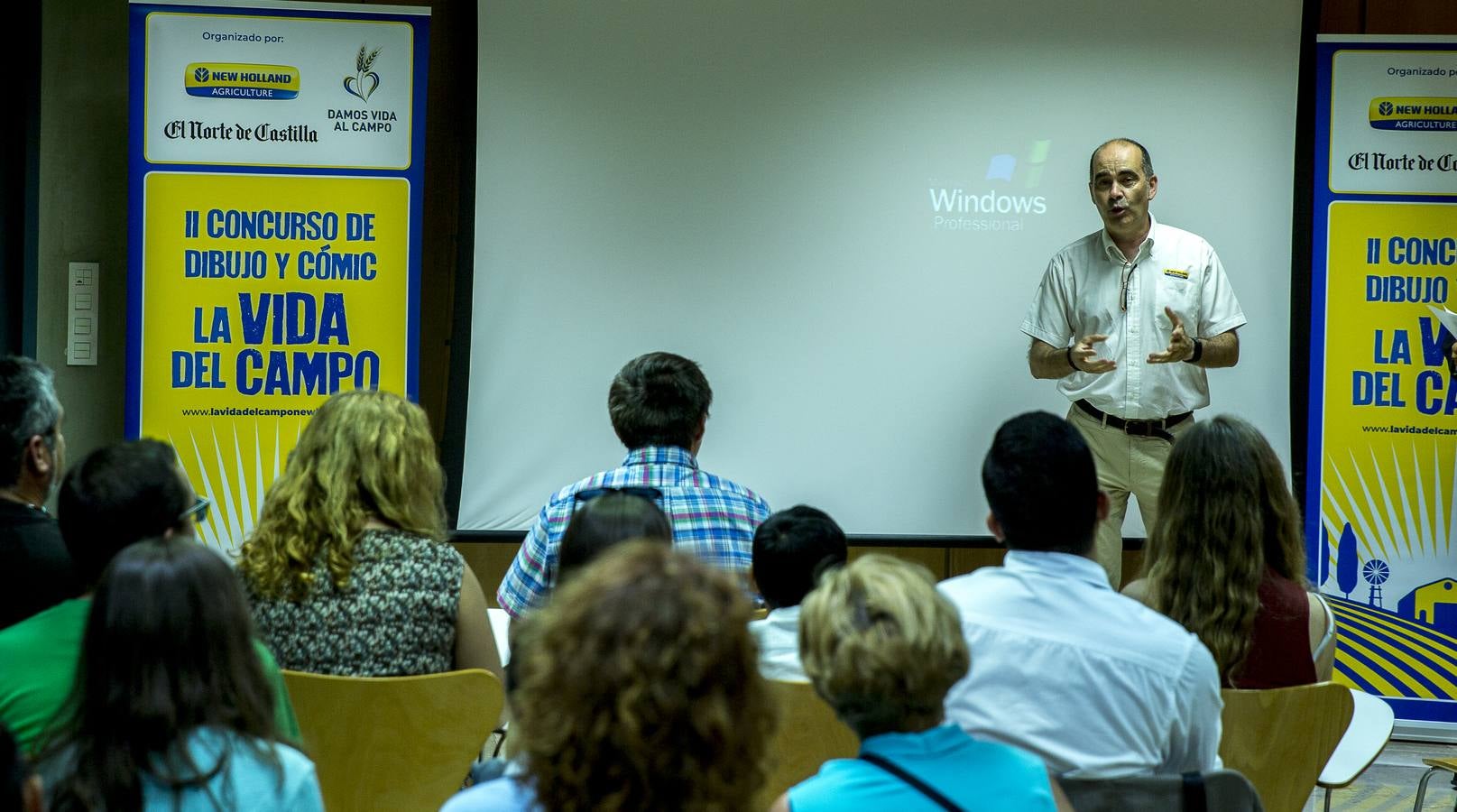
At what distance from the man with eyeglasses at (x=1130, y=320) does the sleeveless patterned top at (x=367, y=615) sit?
2.68m

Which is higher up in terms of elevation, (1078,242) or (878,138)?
(878,138)

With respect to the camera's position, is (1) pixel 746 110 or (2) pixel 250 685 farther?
(1) pixel 746 110

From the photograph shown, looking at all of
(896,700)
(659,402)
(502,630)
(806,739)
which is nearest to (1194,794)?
(896,700)

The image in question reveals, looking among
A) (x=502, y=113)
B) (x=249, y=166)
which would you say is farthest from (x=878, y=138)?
(x=249, y=166)

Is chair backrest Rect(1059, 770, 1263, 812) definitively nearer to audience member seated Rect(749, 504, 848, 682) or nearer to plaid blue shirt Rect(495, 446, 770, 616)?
audience member seated Rect(749, 504, 848, 682)

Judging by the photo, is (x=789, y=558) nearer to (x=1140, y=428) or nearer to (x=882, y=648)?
(x=882, y=648)

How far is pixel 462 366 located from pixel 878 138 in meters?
→ 1.71

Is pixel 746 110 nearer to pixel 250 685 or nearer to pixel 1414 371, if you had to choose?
pixel 1414 371

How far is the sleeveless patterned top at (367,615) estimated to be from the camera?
2396mm

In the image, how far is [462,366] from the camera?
5.03 m

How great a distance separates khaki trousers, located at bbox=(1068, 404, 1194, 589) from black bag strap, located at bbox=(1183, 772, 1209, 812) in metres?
2.84

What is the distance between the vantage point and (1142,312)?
4.64m

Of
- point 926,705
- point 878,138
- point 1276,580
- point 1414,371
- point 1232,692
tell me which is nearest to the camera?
point 926,705

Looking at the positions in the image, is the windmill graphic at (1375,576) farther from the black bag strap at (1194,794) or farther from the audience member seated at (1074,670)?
the black bag strap at (1194,794)
